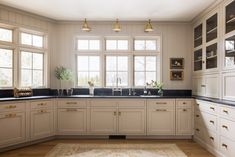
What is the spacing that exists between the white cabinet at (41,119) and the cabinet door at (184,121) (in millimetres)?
2835

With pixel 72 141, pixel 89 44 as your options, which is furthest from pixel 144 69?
pixel 72 141

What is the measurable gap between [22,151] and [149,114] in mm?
2683

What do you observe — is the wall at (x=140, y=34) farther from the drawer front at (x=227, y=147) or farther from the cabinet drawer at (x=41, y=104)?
the drawer front at (x=227, y=147)

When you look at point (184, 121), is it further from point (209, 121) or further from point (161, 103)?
point (209, 121)

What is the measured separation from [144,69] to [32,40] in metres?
2.83

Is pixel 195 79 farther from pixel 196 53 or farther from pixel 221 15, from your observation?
pixel 221 15

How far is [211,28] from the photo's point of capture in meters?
4.36

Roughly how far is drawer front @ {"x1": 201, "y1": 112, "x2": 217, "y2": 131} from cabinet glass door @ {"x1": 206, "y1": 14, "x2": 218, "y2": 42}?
5.10 ft

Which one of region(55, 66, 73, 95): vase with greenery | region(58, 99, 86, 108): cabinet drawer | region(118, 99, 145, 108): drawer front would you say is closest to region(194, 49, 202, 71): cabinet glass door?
region(118, 99, 145, 108): drawer front

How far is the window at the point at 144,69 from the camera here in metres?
5.42

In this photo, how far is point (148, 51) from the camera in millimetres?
5395

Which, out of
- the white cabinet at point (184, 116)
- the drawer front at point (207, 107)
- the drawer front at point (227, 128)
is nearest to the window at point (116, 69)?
the white cabinet at point (184, 116)

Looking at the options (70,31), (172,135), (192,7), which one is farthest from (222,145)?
(70,31)

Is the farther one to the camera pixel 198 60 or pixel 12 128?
pixel 198 60
